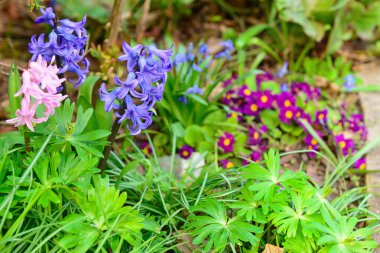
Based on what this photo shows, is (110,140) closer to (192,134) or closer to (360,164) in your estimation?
(192,134)

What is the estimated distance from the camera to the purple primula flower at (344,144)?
122 inches

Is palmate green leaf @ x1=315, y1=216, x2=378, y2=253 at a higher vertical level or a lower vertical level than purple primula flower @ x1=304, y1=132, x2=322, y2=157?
higher

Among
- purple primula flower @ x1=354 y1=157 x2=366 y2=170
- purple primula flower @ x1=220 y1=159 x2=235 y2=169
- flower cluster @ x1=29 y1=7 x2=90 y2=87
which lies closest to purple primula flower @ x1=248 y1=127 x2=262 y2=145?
purple primula flower @ x1=220 y1=159 x2=235 y2=169

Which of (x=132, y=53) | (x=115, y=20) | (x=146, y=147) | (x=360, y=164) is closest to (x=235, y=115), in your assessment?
(x=146, y=147)

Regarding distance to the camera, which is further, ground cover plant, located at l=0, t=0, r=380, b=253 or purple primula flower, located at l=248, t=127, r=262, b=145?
purple primula flower, located at l=248, t=127, r=262, b=145

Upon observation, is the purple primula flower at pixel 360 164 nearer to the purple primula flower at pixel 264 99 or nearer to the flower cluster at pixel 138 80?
the purple primula flower at pixel 264 99

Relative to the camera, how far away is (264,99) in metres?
3.32

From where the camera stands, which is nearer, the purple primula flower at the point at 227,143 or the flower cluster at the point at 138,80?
the flower cluster at the point at 138,80

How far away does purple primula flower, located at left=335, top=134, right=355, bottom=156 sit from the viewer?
3.10m

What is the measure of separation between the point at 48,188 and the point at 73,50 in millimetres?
593

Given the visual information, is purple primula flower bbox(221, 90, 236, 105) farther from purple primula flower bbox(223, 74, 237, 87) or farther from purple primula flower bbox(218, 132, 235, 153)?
purple primula flower bbox(218, 132, 235, 153)

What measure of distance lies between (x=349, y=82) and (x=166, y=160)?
144 cm

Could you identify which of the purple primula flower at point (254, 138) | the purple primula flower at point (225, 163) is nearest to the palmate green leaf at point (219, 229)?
the purple primula flower at point (225, 163)

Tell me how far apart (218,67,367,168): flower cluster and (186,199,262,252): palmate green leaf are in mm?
894
